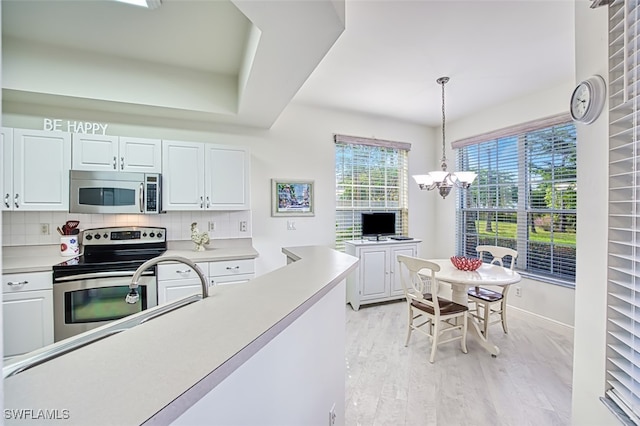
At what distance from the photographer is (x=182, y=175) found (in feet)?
9.87

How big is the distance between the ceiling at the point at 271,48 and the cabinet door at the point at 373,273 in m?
2.04

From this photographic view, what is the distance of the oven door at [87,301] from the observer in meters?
2.35

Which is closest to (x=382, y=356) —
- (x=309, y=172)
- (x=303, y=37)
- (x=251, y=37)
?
(x=309, y=172)

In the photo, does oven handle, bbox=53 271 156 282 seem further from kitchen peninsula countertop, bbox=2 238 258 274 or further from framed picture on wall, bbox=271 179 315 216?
framed picture on wall, bbox=271 179 315 216

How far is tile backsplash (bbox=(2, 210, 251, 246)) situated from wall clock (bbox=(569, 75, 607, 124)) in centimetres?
301

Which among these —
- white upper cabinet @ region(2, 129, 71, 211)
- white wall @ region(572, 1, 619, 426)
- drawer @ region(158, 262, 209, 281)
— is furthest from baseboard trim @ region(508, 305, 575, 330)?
white upper cabinet @ region(2, 129, 71, 211)

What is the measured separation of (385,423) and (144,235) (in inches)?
105

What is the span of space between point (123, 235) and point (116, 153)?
0.78 meters

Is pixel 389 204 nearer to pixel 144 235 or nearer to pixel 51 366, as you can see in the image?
pixel 144 235

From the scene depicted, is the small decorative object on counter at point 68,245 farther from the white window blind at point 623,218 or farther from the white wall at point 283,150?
the white window blind at point 623,218

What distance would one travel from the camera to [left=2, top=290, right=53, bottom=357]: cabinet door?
2254mm

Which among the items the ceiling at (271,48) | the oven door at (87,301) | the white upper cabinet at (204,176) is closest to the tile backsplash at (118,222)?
the white upper cabinet at (204,176)

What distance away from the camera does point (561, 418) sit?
1.93 meters

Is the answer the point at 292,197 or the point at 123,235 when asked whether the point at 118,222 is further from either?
the point at 292,197
